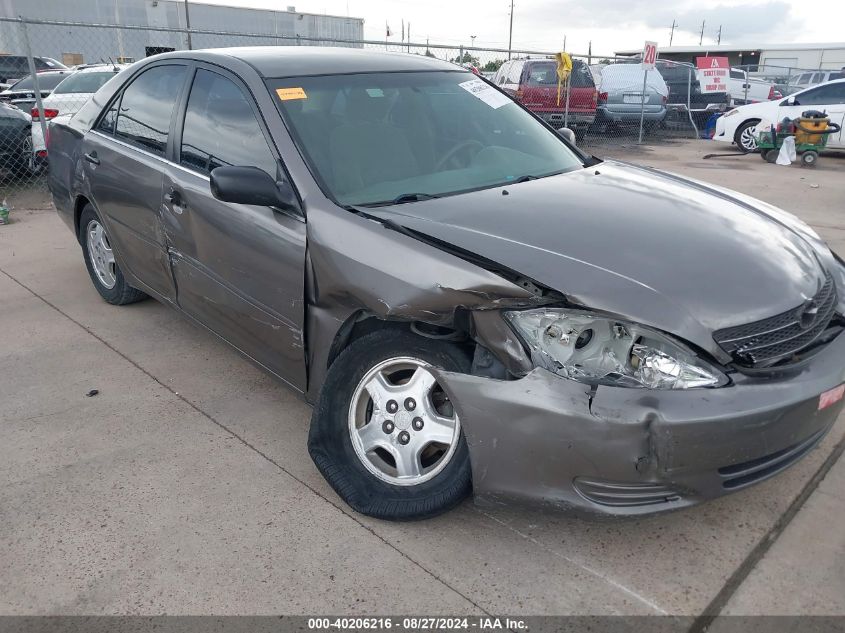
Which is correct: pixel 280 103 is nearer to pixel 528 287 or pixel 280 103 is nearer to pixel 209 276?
pixel 209 276

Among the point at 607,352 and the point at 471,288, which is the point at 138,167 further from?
the point at 607,352

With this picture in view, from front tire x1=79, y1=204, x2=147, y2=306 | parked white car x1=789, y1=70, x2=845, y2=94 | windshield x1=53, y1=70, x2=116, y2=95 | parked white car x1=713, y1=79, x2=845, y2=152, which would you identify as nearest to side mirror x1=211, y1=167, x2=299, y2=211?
front tire x1=79, y1=204, x2=147, y2=306

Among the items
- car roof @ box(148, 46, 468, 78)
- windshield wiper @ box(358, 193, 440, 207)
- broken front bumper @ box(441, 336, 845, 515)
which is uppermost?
car roof @ box(148, 46, 468, 78)

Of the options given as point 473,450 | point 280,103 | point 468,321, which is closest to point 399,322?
point 468,321

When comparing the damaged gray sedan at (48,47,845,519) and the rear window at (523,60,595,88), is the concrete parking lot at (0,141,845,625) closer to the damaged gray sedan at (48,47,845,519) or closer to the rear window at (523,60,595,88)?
the damaged gray sedan at (48,47,845,519)

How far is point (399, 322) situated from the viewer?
106 inches

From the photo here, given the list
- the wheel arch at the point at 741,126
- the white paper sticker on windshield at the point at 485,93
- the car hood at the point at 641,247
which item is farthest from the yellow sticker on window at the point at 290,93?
the wheel arch at the point at 741,126

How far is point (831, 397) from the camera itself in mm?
2443

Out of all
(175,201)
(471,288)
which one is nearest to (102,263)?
(175,201)

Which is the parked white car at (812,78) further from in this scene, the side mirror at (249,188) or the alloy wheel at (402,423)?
the alloy wheel at (402,423)

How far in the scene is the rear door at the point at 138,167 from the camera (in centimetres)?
384

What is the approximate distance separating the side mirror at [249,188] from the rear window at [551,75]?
12.8 metres

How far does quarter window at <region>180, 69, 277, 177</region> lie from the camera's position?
321 cm

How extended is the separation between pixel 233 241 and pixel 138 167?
113cm
